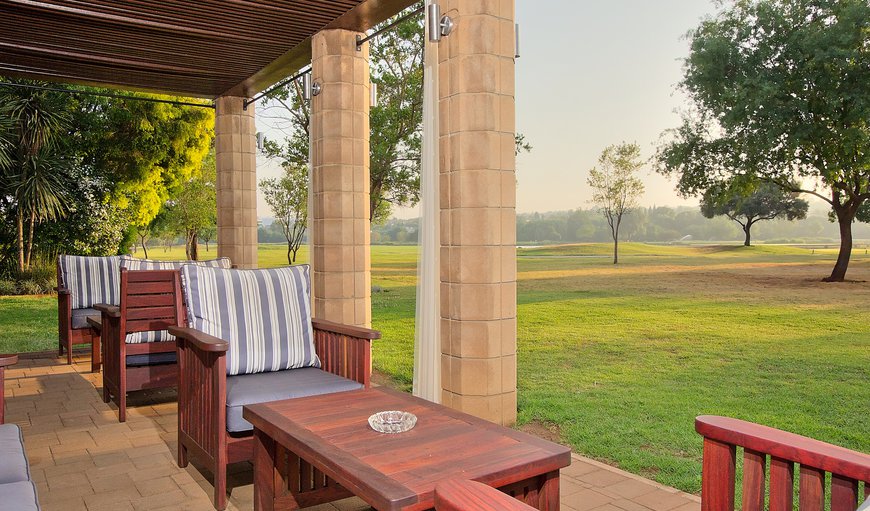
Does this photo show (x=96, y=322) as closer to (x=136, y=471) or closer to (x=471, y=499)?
(x=136, y=471)

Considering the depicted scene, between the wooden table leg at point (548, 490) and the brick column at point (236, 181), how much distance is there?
6.59 metres

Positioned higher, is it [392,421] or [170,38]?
[170,38]

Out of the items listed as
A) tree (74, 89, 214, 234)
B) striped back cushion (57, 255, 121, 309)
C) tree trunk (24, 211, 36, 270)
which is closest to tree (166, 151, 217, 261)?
tree (74, 89, 214, 234)

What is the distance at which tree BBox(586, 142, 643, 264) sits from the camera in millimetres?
21266

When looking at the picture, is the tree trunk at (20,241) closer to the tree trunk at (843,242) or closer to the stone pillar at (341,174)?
the stone pillar at (341,174)

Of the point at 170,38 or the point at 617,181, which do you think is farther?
the point at 617,181

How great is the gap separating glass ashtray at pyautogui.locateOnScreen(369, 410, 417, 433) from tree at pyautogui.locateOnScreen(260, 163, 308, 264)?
1570cm

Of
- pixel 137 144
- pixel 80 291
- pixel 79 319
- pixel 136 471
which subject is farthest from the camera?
pixel 137 144

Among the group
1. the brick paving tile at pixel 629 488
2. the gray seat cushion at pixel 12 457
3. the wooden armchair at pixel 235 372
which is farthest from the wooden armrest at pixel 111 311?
the brick paving tile at pixel 629 488

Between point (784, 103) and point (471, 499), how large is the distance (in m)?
14.3

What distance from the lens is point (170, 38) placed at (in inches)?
223

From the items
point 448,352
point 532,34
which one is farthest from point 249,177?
point 532,34

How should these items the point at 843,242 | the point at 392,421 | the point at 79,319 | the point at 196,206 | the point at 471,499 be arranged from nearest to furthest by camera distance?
the point at 471,499 < the point at 392,421 < the point at 79,319 < the point at 843,242 < the point at 196,206

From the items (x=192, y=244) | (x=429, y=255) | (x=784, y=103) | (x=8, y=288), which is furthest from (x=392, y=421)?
(x=192, y=244)
